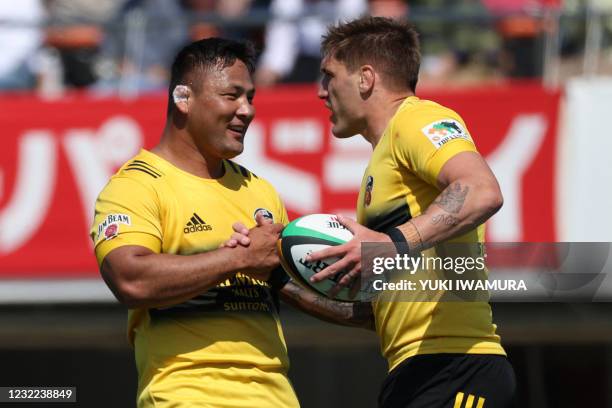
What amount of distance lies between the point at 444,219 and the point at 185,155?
4.40 ft

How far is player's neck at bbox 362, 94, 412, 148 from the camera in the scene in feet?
15.6

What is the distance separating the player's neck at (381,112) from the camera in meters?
4.76

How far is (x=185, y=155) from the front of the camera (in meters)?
4.93

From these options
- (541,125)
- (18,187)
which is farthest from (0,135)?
(541,125)

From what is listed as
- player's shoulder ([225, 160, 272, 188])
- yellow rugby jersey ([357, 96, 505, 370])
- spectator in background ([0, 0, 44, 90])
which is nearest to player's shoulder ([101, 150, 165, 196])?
player's shoulder ([225, 160, 272, 188])

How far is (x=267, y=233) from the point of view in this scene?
460 cm

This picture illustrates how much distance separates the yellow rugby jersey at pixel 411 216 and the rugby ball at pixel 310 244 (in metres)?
0.25

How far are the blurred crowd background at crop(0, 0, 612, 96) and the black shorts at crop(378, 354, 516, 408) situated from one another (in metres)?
4.50

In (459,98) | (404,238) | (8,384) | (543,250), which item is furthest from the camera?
(8,384)

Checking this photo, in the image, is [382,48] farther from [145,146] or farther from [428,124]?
[145,146]

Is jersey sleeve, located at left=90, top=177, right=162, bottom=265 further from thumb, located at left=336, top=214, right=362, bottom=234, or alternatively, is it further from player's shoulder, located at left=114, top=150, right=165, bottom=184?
thumb, located at left=336, top=214, right=362, bottom=234

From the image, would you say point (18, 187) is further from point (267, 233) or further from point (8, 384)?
point (267, 233)

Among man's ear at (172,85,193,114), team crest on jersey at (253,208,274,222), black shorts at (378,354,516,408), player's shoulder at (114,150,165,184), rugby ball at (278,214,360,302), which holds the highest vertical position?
man's ear at (172,85,193,114)

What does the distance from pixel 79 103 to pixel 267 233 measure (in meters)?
4.33
